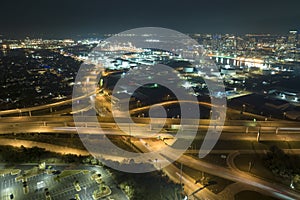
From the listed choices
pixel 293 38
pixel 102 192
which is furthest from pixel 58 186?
pixel 293 38

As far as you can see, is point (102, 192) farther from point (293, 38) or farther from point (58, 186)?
point (293, 38)

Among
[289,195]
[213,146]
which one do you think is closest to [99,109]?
[213,146]

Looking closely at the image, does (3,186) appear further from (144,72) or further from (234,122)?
(144,72)

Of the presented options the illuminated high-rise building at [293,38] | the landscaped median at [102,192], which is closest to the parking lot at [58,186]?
the landscaped median at [102,192]

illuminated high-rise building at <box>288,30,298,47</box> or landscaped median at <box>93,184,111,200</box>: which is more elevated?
illuminated high-rise building at <box>288,30,298,47</box>

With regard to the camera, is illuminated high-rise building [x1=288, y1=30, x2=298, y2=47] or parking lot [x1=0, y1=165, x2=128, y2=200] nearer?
parking lot [x1=0, y1=165, x2=128, y2=200]

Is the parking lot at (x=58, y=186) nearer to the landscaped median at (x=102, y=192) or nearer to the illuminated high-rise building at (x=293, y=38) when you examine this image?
the landscaped median at (x=102, y=192)

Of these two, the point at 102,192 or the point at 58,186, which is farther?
the point at 58,186

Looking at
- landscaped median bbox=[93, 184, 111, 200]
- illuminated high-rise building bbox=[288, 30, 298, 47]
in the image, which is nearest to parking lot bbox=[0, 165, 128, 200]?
landscaped median bbox=[93, 184, 111, 200]

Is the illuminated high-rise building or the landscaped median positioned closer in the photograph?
the landscaped median

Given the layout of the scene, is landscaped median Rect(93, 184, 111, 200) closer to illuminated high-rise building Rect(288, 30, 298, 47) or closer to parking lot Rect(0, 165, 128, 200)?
parking lot Rect(0, 165, 128, 200)

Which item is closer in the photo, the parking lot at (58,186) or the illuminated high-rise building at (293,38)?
the parking lot at (58,186)
